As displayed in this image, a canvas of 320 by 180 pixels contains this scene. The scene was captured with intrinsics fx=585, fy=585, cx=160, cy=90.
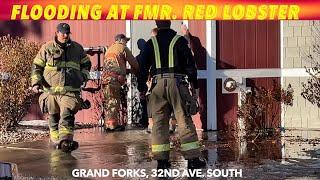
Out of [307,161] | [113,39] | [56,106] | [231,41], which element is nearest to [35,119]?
[113,39]

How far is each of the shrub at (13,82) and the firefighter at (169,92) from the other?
4.33 m

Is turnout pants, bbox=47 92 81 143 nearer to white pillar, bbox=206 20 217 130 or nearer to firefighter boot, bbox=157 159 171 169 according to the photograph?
firefighter boot, bbox=157 159 171 169

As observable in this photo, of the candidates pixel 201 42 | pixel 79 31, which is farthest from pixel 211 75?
pixel 79 31

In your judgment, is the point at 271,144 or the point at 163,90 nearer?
the point at 163,90

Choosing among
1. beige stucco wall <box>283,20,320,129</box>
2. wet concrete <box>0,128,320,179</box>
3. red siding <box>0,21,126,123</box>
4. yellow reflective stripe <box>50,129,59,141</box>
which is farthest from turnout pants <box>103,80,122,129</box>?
beige stucco wall <box>283,20,320,129</box>

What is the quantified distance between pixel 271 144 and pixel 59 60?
11.7 ft

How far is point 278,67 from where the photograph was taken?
11.6 metres

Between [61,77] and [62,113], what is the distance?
1.82 feet

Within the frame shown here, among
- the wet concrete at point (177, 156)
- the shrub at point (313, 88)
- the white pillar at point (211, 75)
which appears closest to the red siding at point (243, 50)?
the white pillar at point (211, 75)

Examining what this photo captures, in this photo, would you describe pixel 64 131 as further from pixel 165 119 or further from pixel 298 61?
pixel 298 61

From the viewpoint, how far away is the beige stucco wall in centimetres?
1143

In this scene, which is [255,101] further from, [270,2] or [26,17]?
[26,17]

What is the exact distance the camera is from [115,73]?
1088 centimetres

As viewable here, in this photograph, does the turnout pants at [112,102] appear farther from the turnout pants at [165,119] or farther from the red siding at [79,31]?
the turnout pants at [165,119]
